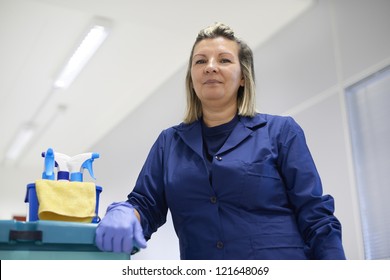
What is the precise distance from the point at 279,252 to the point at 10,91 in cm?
454

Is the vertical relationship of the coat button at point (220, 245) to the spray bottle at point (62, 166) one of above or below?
below

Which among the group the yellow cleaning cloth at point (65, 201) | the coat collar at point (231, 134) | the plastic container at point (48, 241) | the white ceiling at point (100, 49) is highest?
the white ceiling at point (100, 49)

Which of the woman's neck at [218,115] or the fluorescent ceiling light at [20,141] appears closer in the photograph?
the woman's neck at [218,115]

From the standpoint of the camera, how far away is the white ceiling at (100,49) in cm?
358

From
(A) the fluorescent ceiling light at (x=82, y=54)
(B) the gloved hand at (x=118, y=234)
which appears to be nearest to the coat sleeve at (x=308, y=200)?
(B) the gloved hand at (x=118, y=234)

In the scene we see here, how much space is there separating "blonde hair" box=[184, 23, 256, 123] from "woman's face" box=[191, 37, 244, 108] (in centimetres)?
2

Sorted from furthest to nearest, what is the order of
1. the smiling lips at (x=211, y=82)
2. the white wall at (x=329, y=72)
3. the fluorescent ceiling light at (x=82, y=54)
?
the fluorescent ceiling light at (x=82, y=54), the white wall at (x=329, y=72), the smiling lips at (x=211, y=82)

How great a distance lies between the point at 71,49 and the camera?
4348 mm

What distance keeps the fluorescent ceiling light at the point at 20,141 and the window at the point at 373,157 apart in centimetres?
463

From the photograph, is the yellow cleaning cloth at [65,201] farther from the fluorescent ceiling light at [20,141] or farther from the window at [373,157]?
the fluorescent ceiling light at [20,141]

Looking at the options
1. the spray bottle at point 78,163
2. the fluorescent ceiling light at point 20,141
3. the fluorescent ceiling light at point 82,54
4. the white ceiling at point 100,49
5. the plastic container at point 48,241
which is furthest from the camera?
the fluorescent ceiling light at point 20,141

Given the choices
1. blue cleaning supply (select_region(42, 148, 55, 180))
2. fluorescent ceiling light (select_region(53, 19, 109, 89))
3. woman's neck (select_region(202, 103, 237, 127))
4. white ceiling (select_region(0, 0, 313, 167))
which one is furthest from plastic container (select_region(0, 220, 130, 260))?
fluorescent ceiling light (select_region(53, 19, 109, 89))

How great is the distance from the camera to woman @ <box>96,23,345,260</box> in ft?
4.47

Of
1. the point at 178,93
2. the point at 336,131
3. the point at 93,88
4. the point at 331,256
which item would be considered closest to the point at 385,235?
the point at 336,131
